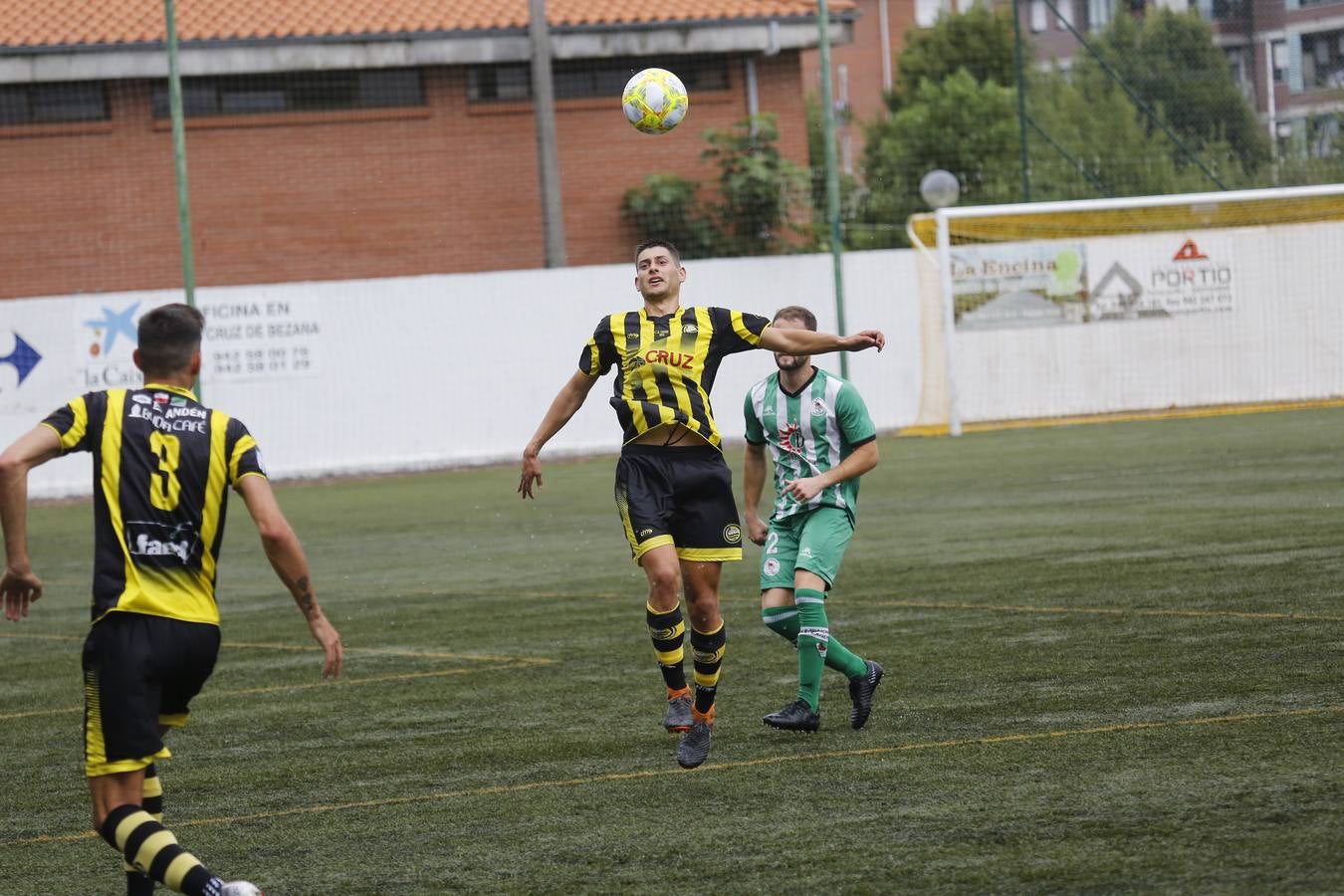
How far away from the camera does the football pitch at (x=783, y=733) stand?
5.86 metres

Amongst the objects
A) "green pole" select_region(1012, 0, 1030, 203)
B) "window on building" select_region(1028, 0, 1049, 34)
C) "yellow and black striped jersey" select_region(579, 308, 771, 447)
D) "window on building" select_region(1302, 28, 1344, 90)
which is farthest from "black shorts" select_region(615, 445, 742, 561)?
"window on building" select_region(1028, 0, 1049, 34)

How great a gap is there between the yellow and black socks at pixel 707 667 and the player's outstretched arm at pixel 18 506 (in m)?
3.04

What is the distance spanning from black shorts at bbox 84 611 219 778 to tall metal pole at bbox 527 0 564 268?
25909 mm

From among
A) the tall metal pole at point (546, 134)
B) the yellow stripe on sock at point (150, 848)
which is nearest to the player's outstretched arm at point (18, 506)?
the yellow stripe on sock at point (150, 848)

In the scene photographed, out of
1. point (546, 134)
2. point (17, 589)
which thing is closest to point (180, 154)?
point (546, 134)

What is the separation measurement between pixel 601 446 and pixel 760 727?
65.3 ft

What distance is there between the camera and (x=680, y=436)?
816 centimetres

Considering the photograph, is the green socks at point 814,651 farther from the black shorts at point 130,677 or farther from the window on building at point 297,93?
the window on building at point 297,93

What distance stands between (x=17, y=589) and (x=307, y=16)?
28.6 meters

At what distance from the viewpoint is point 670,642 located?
812 centimetres

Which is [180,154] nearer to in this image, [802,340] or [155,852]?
[802,340]

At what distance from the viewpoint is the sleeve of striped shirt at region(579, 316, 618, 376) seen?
8211mm

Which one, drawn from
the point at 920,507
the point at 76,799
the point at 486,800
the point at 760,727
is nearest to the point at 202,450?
the point at 486,800

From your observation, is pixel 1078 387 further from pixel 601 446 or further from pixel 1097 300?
pixel 601 446
